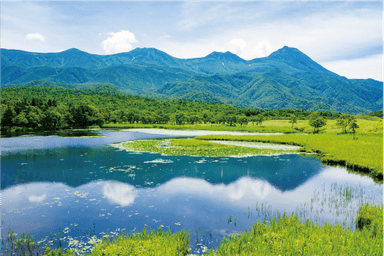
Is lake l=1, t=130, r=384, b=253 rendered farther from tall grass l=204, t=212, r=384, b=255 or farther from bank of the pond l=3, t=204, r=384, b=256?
tall grass l=204, t=212, r=384, b=255

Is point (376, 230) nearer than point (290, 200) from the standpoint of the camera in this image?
Yes

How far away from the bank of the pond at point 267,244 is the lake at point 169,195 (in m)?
1.60

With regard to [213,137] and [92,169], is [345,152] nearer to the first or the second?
[213,137]

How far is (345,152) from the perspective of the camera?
41.1 metres

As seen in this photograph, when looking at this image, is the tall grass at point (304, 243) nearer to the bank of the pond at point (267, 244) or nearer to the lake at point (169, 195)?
the bank of the pond at point (267, 244)

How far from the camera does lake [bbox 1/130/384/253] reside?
16109 millimetres

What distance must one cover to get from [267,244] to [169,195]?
481 inches

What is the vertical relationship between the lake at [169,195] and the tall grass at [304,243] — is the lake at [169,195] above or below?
below

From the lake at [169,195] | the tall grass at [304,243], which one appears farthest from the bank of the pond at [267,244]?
the lake at [169,195]

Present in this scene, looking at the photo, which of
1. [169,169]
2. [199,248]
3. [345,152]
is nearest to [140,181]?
[169,169]

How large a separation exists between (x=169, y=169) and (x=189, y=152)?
13992 millimetres

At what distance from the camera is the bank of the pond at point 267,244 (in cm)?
1107

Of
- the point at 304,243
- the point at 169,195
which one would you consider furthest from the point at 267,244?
the point at 169,195

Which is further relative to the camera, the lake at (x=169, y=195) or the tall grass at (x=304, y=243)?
the lake at (x=169, y=195)
